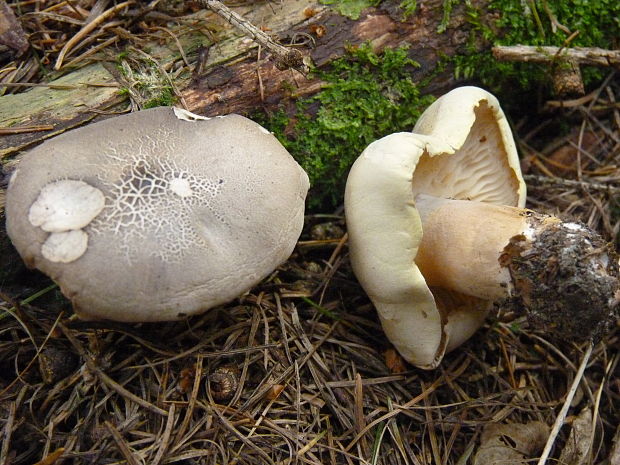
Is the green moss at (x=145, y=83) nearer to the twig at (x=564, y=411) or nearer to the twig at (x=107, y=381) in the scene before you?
the twig at (x=107, y=381)

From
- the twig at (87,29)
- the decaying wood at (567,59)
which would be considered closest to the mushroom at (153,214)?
the twig at (87,29)

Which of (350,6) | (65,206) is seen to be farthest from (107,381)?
(350,6)

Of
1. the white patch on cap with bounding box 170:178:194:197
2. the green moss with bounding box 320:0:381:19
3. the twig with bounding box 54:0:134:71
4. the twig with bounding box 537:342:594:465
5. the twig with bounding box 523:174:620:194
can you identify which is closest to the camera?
the white patch on cap with bounding box 170:178:194:197

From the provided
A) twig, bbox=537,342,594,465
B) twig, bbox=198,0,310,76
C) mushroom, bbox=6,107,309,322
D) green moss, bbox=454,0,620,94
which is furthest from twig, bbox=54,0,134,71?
twig, bbox=537,342,594,465

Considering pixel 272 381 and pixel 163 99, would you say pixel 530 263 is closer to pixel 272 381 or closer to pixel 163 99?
pixel 272 381

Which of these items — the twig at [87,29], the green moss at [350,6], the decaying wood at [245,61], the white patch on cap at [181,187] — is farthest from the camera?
the green moss at [350,6]

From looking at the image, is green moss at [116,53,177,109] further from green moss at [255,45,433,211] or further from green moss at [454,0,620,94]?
green moss at [454,0,620,94]
